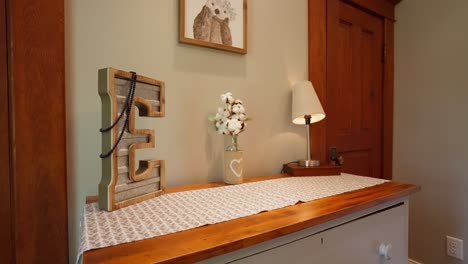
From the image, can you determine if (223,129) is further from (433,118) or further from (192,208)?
(433,118)

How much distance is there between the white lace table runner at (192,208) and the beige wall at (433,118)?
36.5 inches

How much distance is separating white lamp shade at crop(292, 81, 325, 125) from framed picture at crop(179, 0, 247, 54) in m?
0.33

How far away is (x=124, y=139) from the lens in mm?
758

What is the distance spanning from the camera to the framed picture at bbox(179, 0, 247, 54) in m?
1.08

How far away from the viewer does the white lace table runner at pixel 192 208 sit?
0.59m

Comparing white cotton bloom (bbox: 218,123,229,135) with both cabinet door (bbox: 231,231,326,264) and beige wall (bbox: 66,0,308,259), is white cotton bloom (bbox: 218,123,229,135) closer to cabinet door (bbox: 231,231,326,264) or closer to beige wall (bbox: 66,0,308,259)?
beige wall (bbox: 66,0,308,259)

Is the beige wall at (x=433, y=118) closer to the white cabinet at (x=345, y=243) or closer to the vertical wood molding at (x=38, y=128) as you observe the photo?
the white cabinet at (x=345, y=243)

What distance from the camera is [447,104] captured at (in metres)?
1.67

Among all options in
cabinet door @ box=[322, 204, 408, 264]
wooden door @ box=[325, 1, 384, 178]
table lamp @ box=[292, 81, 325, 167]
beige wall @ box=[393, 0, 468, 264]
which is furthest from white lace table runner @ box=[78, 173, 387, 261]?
beige wall @ box=[393, 0, 468, 264]

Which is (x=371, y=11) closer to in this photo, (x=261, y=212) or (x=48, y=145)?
(x=261, y=212)

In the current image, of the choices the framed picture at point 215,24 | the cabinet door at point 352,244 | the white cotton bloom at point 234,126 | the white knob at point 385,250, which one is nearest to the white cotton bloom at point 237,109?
the white cotton bloom at point 234,126

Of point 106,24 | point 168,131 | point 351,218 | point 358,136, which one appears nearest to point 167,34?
point 106,24

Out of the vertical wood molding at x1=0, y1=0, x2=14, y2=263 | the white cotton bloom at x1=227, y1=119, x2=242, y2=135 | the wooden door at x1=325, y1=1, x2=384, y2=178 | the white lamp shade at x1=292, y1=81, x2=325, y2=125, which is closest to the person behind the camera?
the vertical wood molding at x1=0, y1=0, x2=14, y2=263

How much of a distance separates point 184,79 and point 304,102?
0.58 meters
